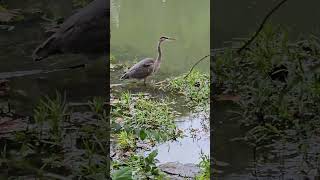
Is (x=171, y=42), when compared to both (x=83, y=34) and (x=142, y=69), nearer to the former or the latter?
(x=142, y=69)

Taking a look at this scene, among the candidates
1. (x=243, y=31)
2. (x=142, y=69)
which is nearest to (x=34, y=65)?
(x=142, y=69)

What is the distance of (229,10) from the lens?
1.38 meters

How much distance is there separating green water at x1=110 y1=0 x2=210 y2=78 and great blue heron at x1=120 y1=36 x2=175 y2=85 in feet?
0.07

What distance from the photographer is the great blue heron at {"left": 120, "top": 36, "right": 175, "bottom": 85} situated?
4.75ft

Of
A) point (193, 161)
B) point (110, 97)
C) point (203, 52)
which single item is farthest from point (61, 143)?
point (203, 52)

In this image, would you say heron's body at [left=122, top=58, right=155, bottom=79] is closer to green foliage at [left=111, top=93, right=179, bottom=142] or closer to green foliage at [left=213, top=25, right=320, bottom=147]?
green foliage at [left=111, top=93, right=179, bottom=142]

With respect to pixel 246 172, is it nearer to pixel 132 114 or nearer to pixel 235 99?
pixel 235 99

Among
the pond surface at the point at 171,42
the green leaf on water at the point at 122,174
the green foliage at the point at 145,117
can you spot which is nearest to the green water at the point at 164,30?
the pond surface at the point at 171,42

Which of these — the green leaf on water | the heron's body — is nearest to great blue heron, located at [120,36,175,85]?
the heron's body

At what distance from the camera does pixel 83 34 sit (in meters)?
1.33

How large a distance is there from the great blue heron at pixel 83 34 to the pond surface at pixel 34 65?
0.02 m

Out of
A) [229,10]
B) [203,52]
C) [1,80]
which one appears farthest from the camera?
[203,52]

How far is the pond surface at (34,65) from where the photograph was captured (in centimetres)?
127

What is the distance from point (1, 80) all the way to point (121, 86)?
15.0 inches
